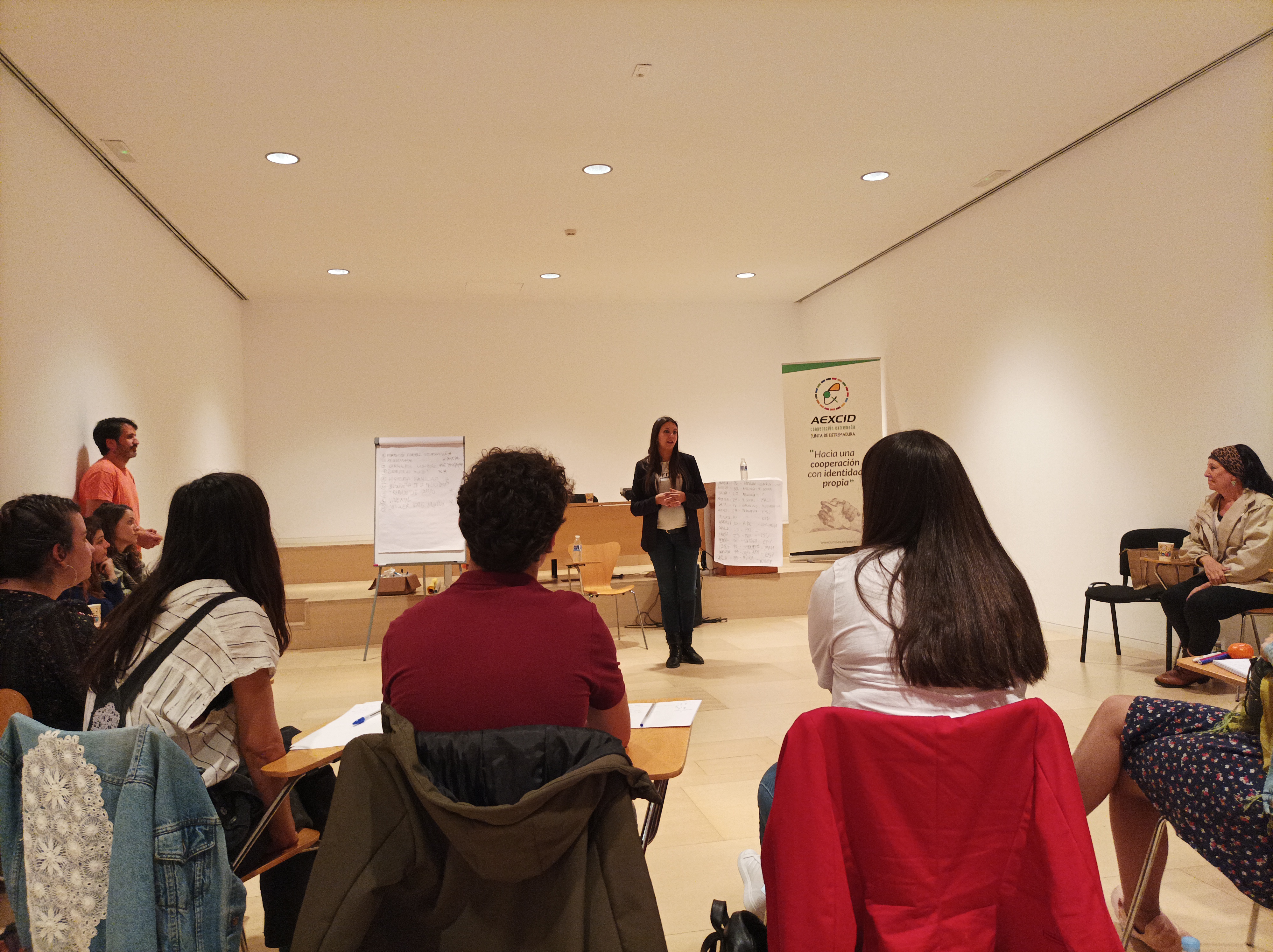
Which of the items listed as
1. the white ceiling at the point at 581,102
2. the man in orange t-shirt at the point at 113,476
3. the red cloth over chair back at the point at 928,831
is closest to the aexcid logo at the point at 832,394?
the white ceiling at the point at 581,102

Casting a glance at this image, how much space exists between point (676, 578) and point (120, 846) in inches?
174

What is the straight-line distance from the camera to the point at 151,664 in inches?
66.5

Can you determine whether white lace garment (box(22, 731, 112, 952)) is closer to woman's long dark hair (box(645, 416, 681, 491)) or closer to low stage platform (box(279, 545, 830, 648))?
woman's long dark hair (box(645, 416, 681, 491))

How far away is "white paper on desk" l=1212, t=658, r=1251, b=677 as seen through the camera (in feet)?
7.23

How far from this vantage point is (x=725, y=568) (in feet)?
24.1

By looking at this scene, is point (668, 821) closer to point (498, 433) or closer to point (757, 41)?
point (757, 41)

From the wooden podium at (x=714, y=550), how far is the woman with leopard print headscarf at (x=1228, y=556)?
3.04 m

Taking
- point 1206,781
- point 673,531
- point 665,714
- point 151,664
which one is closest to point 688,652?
point 673,531

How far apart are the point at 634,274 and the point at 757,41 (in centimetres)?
468

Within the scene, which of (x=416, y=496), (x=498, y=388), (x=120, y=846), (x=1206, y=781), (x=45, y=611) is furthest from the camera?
(x=498, y=388)

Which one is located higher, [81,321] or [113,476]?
[81,321]

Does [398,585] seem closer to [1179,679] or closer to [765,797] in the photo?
[1179,679]

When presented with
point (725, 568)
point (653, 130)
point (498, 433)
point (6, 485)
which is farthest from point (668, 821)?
point (498, 433)

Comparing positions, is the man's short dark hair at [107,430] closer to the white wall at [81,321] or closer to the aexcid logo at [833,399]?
the white wall at [81,321]
